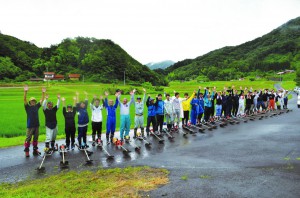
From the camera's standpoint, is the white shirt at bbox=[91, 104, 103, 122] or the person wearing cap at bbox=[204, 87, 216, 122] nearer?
the white shirt at bbox=[91, 104, 103, 122]

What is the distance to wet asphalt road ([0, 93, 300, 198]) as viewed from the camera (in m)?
6.98

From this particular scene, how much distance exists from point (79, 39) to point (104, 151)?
403ft

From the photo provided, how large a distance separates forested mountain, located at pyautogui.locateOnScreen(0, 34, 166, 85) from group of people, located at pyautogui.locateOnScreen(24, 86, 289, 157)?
5393 cm

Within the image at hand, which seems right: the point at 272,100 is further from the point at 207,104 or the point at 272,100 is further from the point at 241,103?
the point at 207,104

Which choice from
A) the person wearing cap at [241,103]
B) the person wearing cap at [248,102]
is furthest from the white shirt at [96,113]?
the person wearing cap at [248,102]

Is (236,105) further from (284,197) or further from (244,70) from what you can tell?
(244,70)

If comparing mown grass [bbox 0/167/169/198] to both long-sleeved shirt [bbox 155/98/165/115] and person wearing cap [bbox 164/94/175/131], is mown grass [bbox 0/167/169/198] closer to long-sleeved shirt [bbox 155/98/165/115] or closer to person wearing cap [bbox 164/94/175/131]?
long-sleeved shirt [bbox 155/98/165/115]

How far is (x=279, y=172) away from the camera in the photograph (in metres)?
8.20

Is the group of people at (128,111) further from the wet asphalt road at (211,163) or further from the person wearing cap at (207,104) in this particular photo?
the wet asphalt road at (211,163)

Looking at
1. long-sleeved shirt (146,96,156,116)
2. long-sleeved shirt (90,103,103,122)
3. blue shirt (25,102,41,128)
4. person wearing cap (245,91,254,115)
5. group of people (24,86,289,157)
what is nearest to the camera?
blue shirt (25,102,41,128)

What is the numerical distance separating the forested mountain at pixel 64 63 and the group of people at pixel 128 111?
53.9 m

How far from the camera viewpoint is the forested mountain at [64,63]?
78.1 m

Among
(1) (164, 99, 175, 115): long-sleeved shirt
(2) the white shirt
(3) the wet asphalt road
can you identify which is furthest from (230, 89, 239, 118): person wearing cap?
(2) the white shirt

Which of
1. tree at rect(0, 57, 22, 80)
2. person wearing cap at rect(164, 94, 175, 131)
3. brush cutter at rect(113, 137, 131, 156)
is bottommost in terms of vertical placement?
brush cutter at rect(113, 137, 131, 156)
